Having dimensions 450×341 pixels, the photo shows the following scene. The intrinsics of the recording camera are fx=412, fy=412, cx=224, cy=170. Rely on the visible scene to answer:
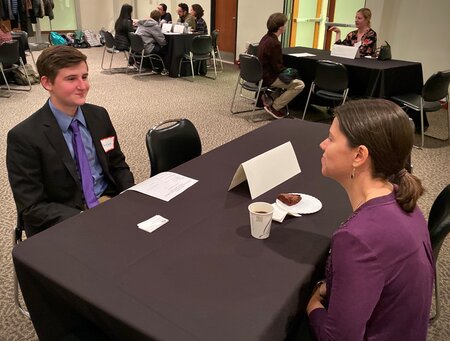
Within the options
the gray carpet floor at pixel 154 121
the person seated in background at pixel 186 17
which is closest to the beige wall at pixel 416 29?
the gray carpet floor at pixel 154 121

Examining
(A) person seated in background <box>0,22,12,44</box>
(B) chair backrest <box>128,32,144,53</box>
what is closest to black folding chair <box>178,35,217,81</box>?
(B) chair backrest <box>128,32,144,53</box>

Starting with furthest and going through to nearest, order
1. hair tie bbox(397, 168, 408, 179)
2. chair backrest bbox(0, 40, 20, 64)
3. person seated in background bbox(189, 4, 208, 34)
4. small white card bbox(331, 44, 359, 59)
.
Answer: person seated in background bbox(189, 4, 208, 34) → chair backrest bbox(0, 40, 20, 64) → small white card bbox(331, 44, 359, 59) → hair tie bbox(397, 168, 408, 179)

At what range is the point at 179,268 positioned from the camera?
115 cm

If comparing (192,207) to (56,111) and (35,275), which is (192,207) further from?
(56,111)

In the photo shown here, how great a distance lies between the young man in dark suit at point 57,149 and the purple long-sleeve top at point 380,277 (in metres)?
1.12

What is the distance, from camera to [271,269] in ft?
3.79

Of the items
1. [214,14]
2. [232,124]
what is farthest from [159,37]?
[232,124]

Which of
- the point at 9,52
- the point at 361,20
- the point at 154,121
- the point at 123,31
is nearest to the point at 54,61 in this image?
the point at 154,121

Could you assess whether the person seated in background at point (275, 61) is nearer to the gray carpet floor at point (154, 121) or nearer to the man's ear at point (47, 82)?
the gray carpet floor at point (154, 121)

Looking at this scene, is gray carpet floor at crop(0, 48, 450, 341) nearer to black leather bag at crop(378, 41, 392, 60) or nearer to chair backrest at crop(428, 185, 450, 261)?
chair backrest at crop(428, 185, 450, 261)

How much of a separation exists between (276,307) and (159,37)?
6675 mm

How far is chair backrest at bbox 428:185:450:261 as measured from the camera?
4.64 feet

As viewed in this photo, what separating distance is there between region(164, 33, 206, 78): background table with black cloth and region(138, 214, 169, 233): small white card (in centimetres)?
613

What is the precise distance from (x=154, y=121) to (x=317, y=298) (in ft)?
13.2
